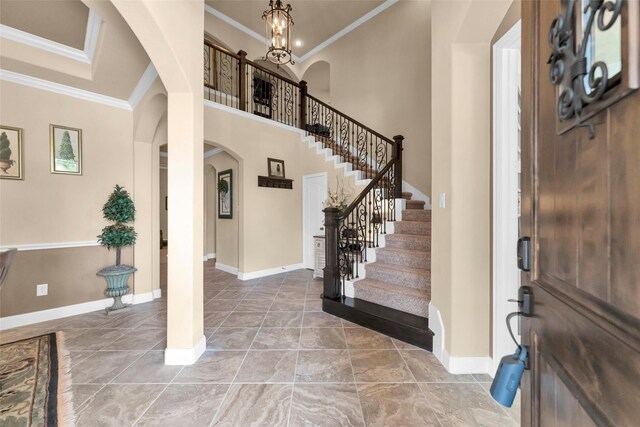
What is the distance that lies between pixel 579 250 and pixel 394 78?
18.8 ft

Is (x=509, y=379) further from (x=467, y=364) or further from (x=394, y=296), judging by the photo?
(x=394, y=296)

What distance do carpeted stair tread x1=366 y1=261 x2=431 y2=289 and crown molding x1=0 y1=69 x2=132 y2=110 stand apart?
161 inches

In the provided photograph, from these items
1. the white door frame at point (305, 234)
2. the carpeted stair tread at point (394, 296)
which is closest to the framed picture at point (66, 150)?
the white door frame at point (305, 234)

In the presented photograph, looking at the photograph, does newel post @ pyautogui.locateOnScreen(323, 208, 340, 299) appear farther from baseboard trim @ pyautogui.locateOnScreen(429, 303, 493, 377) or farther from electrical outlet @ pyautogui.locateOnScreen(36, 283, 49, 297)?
electrical outlet @ pyautogui.locateOnScreen(36, 283, 49, 297)

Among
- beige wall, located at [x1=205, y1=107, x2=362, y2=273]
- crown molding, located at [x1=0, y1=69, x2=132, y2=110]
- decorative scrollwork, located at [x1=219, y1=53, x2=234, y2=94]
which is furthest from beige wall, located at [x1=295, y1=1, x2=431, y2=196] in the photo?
crown molding, located at [x1=0, y1=69, x2=132, y2=110]

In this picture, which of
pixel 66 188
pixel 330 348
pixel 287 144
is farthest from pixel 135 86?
pixel 330 348

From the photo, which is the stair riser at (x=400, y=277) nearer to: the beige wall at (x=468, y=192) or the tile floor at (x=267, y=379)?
the tile floor at (x=267, y=379)

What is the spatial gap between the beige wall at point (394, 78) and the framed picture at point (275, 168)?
229 centimetres

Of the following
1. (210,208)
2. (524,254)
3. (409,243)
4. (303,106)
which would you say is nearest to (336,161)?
(303,106)

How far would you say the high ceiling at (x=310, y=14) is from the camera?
18.4 feet

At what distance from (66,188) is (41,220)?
448mm

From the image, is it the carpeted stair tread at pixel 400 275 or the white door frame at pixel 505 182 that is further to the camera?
the carpeted stair tread at pixel 400 275

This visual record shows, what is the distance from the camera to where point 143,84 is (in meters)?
3.22

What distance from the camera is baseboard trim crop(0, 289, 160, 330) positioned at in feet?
9.41
